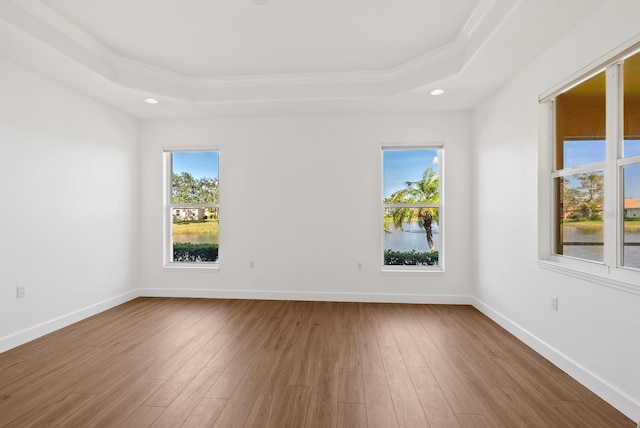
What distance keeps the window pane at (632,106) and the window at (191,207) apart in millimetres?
4532

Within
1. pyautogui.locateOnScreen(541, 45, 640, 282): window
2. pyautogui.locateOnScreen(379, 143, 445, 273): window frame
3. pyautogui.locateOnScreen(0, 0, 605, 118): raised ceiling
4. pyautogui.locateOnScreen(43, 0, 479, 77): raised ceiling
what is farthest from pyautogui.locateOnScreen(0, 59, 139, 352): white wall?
pyautogui.locateOnScreen(541, 45, 640, 282): window

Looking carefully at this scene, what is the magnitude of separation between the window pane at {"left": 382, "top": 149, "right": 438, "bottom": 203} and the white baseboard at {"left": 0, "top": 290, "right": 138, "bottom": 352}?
4.05 m

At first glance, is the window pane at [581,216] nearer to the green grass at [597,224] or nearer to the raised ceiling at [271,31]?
the green grass at [597,224]

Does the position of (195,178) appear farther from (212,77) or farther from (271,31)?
(271,31)

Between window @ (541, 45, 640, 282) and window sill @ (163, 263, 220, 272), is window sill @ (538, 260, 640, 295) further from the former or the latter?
window sill @ (163, 263, 220, 272)

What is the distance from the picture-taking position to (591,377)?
87.9 inches

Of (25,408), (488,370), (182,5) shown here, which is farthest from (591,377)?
(182,5)

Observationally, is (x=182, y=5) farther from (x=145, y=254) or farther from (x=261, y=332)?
(x=145, y=254)

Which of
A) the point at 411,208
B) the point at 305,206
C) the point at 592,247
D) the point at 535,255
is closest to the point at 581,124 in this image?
the point at 592,247

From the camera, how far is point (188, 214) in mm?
4898

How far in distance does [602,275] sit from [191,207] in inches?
190

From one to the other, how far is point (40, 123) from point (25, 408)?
2.70 meters

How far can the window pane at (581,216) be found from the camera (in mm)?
2357

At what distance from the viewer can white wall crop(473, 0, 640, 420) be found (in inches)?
79.6
